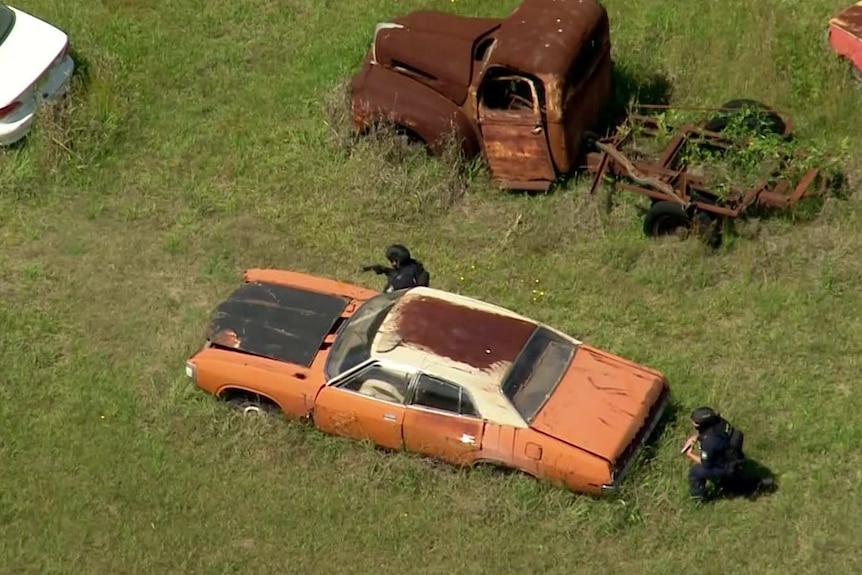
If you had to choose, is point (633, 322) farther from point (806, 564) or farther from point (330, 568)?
point (330, 568)

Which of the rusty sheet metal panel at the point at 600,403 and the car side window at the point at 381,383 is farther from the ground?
the rusty sheet metal panel at the point at 600,403

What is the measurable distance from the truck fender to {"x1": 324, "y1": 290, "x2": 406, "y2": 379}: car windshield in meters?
2.84

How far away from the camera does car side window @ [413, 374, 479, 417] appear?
9406mm

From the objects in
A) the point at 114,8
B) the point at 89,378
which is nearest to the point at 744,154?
the point at 89,378

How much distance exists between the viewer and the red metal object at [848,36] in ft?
44.4

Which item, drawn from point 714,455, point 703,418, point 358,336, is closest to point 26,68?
point 358,336

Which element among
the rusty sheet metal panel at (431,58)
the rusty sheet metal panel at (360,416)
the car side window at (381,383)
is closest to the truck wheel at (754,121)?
the rusty sheet metal panel at (431,58)

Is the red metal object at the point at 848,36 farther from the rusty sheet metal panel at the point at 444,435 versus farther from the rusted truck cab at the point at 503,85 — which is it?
the rusty sheet metal panel at the point at 444,435

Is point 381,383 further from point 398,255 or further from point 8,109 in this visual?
point 8,109

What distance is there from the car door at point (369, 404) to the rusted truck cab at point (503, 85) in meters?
3.76

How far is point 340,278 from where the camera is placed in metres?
12.0

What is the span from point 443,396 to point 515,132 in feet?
12.8

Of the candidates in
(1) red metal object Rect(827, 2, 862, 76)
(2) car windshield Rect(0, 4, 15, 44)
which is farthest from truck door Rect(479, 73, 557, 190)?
(2) car windshield Rect(0, 4, 15, 44)

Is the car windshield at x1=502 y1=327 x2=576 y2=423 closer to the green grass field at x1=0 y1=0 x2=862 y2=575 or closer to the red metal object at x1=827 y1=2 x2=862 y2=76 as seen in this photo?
the green grass field at x1=0 y1=0 x2=862 y2=575
